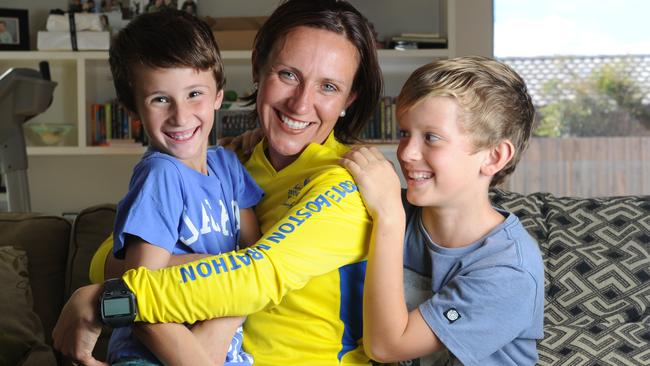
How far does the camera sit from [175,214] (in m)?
1.39

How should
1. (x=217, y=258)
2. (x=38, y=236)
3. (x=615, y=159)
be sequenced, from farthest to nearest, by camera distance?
(x=615, y=159) → (x=38, y=236) → (x=217, y=258)

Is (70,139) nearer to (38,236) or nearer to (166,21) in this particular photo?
(38,236)

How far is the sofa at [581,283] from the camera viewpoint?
200 centimetres

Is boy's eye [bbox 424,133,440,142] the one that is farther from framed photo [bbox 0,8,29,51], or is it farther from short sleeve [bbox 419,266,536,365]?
framed photo [bbox 0,8,29,51]

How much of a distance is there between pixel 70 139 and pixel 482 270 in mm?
3657

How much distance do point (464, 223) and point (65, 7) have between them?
388 cm

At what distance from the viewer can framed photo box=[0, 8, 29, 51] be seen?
4691mm

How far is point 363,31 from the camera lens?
169 centimetres

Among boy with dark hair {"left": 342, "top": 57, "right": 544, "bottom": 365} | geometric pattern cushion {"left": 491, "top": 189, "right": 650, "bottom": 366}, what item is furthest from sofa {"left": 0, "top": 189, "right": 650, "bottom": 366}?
boy with dark hair {"left": 342, "top": 57, "right": 544, "bottom": 365}

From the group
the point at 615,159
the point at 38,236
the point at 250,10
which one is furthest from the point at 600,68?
the point at 38,236

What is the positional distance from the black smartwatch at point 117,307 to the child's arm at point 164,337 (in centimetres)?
6

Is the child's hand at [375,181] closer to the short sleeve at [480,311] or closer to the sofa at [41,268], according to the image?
the short sleeve at [480,311]

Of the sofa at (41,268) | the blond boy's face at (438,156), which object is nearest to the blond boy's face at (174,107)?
the blond boy's face at (438,156)

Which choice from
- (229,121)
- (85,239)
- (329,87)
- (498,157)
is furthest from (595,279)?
(229,121)
